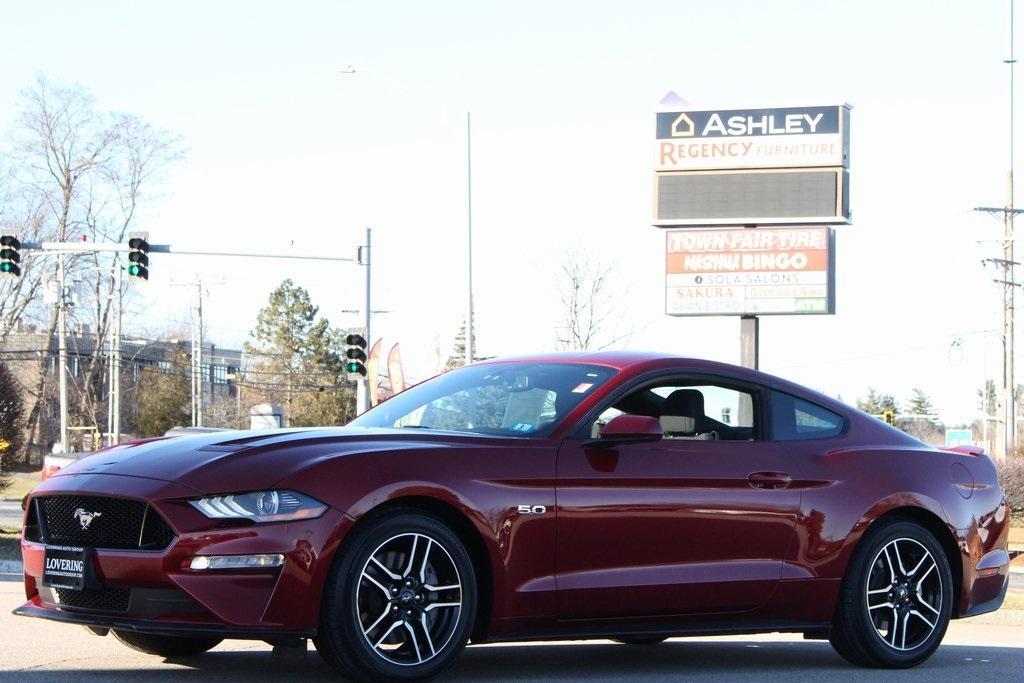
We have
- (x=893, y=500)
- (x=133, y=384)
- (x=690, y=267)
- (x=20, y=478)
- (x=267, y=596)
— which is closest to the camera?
(x=267, y=596)

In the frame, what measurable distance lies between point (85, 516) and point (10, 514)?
2419 centimetres

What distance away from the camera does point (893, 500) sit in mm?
7926

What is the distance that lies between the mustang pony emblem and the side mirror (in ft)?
7.34

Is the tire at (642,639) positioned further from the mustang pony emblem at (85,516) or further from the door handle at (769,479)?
the mustang pony emblem at (85,516)

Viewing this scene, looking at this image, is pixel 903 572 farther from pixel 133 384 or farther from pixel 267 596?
pixel 133 384

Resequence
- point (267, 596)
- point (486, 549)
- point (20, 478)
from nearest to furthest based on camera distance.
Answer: point (267, 596), point (486, 549), point (20, 478)

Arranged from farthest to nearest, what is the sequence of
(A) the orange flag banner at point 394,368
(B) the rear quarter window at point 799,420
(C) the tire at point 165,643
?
(A) the orange flag banner at point 394,368, (B) the rear quarter window at point 799,420, (C) the tire at point 165,643

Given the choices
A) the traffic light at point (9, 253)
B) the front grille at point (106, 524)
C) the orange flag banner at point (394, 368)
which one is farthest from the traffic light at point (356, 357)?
the front grille at point (106, 524)

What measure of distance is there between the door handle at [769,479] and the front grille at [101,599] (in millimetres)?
3093

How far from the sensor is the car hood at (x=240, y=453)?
6.05 meters

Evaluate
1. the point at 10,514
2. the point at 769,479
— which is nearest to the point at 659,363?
the point at 769,479

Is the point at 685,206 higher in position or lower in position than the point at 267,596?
higher

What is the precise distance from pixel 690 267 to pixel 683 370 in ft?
88.7

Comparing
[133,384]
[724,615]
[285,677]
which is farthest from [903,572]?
[133,384]
